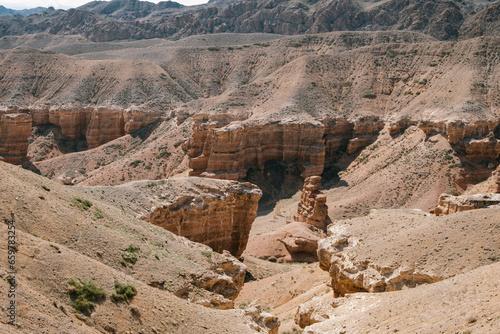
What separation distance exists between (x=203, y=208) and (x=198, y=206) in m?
0.46

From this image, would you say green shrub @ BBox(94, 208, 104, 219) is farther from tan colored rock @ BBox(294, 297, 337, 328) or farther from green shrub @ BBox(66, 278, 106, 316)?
tan colored rock @ BBox(294, 297, 337, 328)

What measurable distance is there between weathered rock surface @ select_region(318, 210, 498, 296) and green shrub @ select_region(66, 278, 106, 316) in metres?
12.9

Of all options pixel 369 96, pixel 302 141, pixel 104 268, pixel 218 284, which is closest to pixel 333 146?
pixel 302 141

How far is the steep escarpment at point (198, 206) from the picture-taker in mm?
30484

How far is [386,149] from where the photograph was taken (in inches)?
2518

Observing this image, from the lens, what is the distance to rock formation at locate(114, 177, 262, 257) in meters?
31.3

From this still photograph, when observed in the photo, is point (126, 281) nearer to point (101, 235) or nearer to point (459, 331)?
point (101, 235)

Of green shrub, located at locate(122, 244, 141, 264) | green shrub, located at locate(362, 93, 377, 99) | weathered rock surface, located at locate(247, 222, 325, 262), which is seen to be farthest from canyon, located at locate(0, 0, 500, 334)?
green shrub, located at locate(362, 93, 377, 99)

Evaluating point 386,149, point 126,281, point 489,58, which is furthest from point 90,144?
point 126,281

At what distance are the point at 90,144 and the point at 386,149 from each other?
173 feet

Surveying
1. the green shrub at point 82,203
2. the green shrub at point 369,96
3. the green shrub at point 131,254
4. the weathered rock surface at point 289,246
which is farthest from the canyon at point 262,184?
the green shrub at point 82,203

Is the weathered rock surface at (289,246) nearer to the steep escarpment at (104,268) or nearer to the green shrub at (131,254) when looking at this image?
the steep escarpment at (104,268)

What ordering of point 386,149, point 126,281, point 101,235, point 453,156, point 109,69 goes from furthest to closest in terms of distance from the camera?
point 109,69 → point 386,149 → point 453,156 → point 101,235 → point 126,281

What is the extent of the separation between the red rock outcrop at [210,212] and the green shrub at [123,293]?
13229mm
